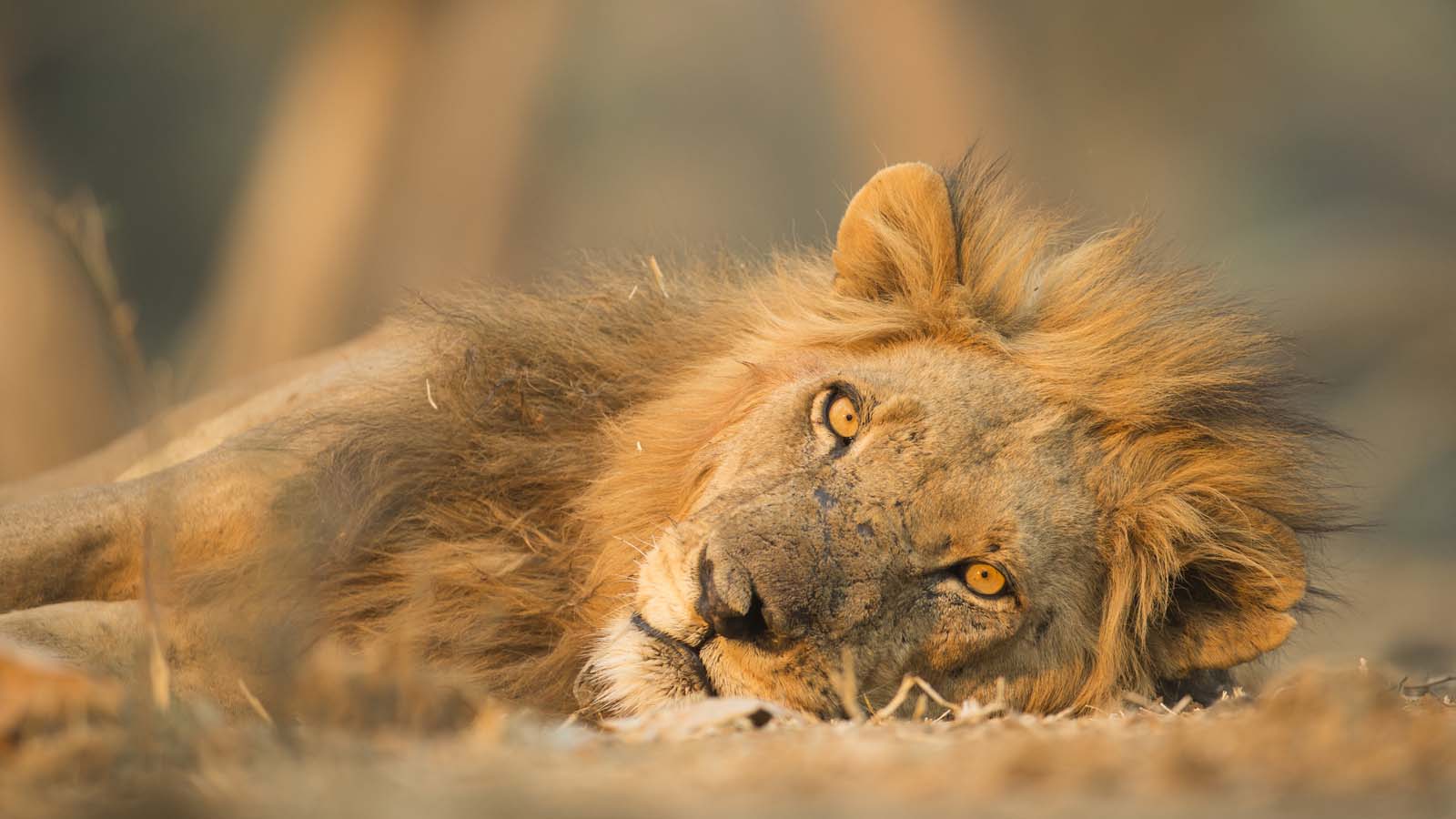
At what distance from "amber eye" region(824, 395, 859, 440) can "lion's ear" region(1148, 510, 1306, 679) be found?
1.02m

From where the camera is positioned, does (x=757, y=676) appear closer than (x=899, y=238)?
Yes

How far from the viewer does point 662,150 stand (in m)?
9.66

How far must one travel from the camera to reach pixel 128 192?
31.2ft

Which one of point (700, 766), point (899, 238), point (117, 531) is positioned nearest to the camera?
point (700, 766)

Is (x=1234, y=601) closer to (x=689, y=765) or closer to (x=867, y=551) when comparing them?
(x=867, y=551)

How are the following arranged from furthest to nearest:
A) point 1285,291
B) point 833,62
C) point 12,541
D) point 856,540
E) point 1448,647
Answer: point 833,62 → point 1285,291 → point 1448,647 → point 12,541 → point 856,540

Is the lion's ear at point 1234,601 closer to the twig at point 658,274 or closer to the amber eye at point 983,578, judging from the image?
the amber eye at point 983,578

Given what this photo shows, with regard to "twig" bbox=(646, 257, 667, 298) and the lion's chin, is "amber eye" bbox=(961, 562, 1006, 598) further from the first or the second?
"twig" bbox=(646, 257, 667, 298)

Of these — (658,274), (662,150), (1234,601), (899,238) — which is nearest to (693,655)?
(899,238)

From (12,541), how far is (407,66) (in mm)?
7487

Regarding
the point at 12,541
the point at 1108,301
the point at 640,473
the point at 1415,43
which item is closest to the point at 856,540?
the point at 640,473

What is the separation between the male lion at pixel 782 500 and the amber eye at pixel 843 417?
0.03 feet

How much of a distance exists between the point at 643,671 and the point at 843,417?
0.84 metres

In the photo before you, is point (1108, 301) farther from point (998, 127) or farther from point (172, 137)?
point (172, 137)
